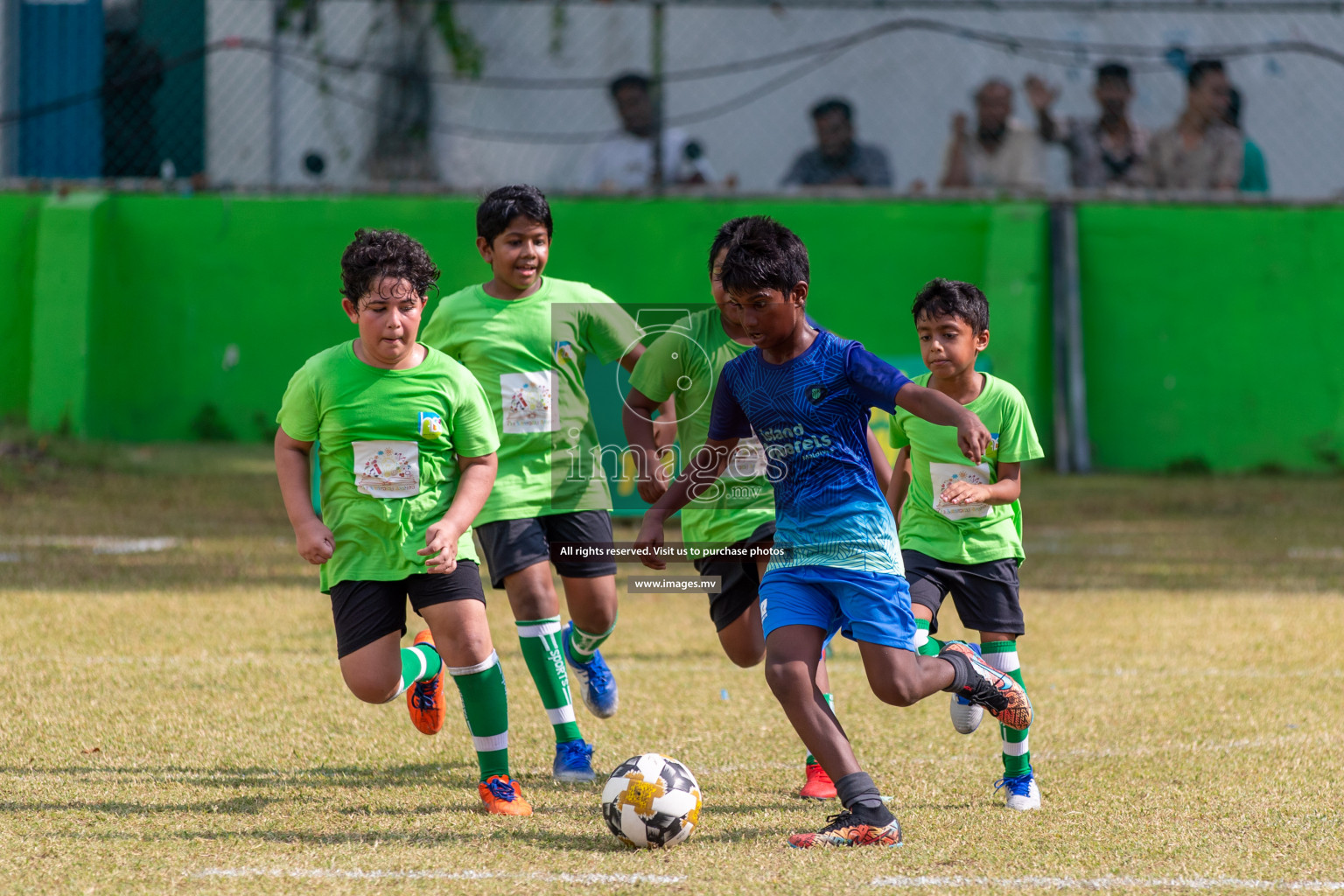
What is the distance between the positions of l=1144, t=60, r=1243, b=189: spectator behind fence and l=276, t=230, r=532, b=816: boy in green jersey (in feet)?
32.5

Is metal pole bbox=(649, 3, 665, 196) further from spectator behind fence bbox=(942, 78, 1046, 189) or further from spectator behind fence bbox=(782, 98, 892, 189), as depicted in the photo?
spectator behind fence bbox=(942, 78, 1046, 189)

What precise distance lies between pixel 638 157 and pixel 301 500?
9.21 metres

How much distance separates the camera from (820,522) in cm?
396

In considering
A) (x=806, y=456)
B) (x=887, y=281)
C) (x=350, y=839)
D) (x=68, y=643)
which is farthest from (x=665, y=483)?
(x=887, y=281)

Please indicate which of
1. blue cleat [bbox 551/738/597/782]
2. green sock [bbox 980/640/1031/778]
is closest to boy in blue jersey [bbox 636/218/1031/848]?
green sock [bbox 980/640/1031/778]

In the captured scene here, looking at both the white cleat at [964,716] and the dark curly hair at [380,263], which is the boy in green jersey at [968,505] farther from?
the dark curly hair at [380,263]

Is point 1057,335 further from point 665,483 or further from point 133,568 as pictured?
point 665,483

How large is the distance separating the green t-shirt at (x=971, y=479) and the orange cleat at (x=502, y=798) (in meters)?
1.35

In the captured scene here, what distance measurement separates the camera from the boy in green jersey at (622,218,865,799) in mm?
4711

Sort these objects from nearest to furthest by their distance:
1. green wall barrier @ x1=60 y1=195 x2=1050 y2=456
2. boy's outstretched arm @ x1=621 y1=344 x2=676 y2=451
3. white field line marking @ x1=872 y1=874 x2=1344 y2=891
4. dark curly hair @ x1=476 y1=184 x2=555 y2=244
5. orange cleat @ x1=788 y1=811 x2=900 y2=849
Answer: white field line marking @ x1=872 y1=874 x2=1344 y2=891
orange cleat @ x1=788 y1=811 x2=900 y2=849
dark curly hair @ x1=476 y1=184 x2=555 y2=244
boy's outstretched arm @ x1=621 y1=344 x2=676 y2=451
green wall barrier @ x1=60 y1=195 x2=1050 y2=456

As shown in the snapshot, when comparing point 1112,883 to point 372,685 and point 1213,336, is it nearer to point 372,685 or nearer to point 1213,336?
point 372,685

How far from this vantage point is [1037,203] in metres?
12.8

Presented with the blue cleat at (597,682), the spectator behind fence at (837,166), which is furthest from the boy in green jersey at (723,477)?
the spectator behind fence at (837,166)

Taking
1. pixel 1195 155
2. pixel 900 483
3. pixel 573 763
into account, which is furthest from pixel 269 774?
pixel 1195 155
